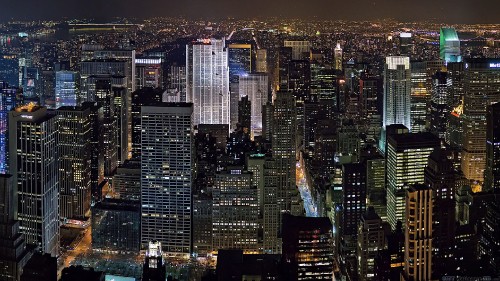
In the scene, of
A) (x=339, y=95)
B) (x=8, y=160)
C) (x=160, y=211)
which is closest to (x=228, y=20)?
(x=160, y=211)

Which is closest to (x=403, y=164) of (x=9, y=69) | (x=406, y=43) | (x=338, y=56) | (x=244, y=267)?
(x=406, y=43)

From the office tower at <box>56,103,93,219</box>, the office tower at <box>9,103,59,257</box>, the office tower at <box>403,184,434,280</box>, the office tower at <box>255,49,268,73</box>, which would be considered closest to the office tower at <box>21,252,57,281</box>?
the office tower at <box>9,103,59,257</box>

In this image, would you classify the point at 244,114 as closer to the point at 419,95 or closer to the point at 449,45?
the point at 419,95

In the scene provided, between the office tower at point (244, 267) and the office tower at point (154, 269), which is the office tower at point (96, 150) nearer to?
the office tower at point (244, 267)

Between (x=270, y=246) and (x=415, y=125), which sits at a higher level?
(x=415, y=125)

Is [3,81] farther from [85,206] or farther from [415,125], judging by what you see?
[415,125]

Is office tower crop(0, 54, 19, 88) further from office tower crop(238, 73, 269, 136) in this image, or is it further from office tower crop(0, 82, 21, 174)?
office tower crop(238, 73, 269, 136)
